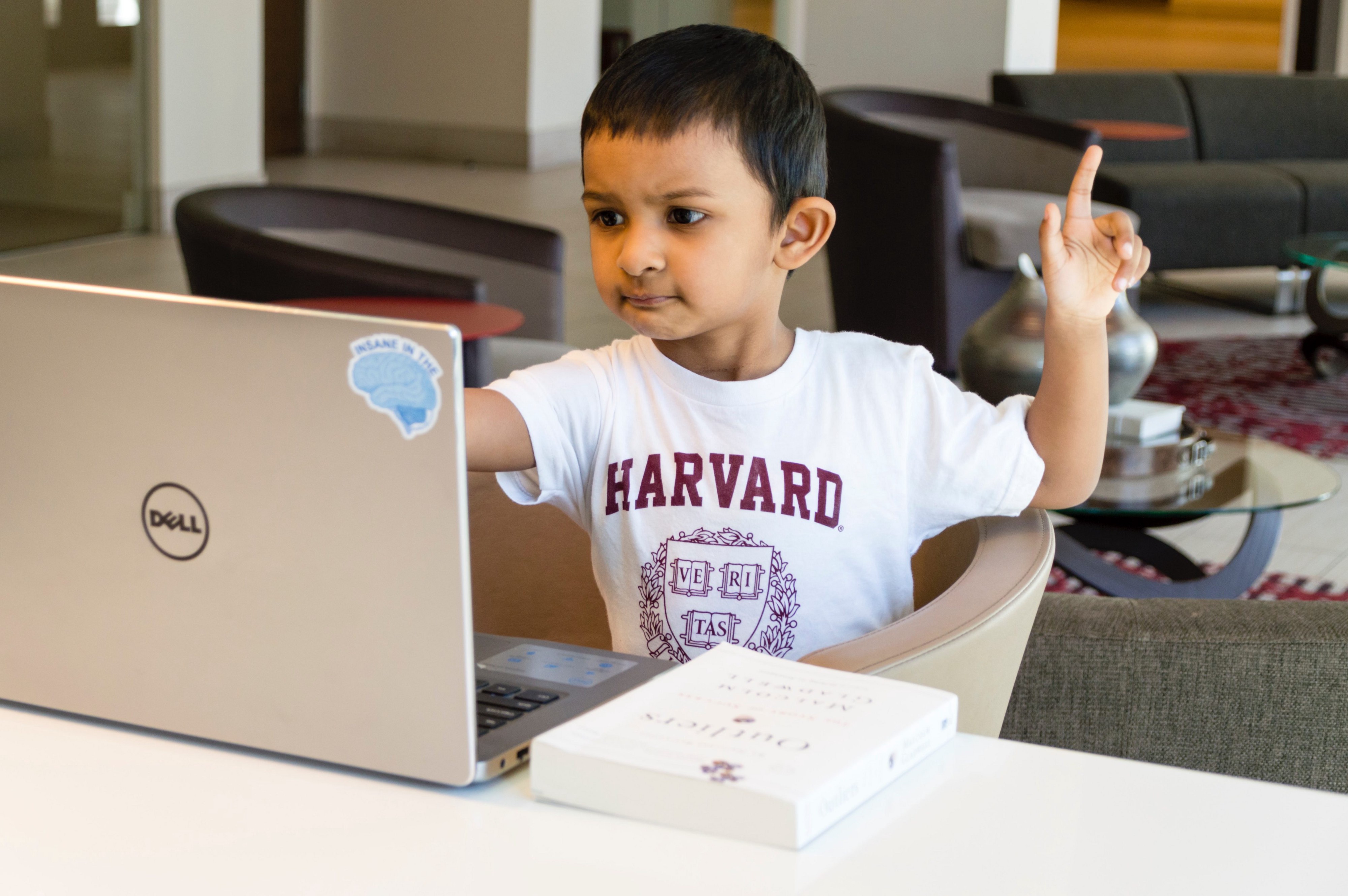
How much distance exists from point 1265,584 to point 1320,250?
228 cm

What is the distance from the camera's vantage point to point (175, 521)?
2.48ft

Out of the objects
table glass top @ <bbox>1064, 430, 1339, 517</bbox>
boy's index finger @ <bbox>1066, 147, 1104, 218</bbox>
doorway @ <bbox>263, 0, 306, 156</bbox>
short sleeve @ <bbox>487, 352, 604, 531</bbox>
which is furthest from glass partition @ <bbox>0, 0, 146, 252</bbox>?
boy's index finger @ <bbox>1066, 147, 1104, 218</bbox>

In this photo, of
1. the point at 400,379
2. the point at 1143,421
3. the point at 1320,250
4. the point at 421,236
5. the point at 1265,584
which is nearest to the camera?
the point at 400,379

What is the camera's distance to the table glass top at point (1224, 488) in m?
2.30

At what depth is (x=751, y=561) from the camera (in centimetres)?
123

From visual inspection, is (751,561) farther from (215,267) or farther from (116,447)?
(215,267)

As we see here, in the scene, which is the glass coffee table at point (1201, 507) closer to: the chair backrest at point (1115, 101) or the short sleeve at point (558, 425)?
the short sleeve at point (558, 425)

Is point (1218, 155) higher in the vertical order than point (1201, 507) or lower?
higher

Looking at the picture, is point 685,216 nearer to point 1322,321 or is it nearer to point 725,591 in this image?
point 725,591

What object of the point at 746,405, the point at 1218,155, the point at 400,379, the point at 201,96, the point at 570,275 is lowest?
the point at 570,275

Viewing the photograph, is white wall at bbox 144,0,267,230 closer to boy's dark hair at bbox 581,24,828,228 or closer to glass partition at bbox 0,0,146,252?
glass partition at bbox 0,0,146,252

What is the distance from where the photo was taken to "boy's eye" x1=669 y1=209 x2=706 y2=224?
1.14 metres

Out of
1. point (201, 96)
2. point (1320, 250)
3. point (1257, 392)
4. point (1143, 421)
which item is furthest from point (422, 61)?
point (1143, 421)

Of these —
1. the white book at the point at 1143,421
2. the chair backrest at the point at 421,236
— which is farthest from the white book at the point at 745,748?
the chair backrest at the point at 421,236
